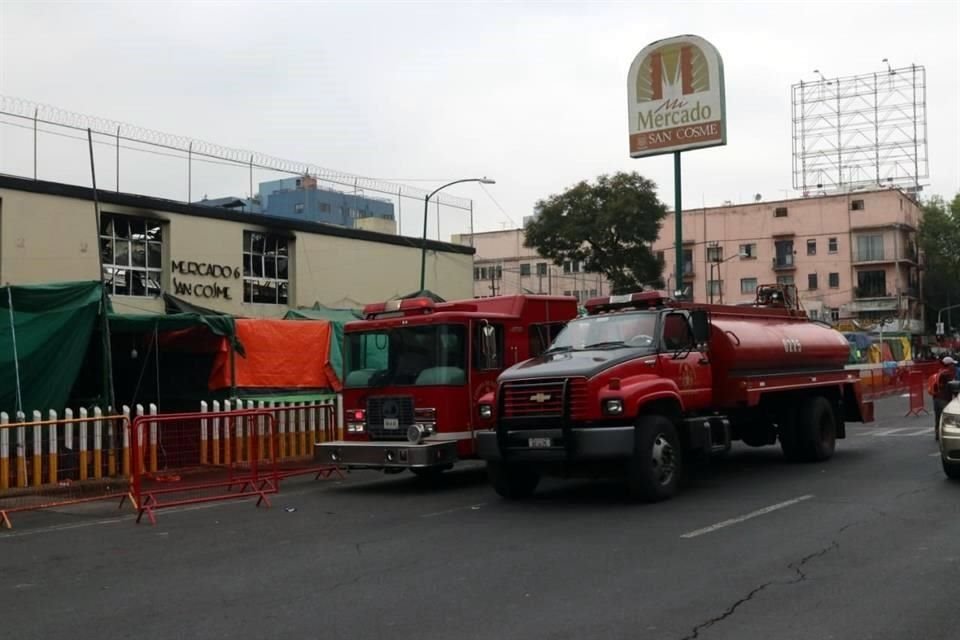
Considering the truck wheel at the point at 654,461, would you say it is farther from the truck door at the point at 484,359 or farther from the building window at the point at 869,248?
the building window at the point at 869,248

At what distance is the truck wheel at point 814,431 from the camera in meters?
15.1

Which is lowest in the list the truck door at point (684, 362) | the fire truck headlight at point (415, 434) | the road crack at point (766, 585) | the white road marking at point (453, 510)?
the white road marking at point (453, 510)

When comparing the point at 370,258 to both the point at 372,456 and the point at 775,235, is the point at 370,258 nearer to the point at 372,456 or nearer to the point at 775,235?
the point at 372,456

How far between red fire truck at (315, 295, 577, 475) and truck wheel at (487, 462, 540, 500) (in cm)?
98

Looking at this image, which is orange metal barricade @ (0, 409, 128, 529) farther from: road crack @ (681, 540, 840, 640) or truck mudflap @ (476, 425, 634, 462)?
road crack @ (681, 540, 840, 640)

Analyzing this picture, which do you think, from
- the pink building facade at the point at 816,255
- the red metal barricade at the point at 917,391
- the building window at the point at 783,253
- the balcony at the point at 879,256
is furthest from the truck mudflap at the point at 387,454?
the balcony at the point at 879,256

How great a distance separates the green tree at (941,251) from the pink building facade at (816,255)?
6.17 feet

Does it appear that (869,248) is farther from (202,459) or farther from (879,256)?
(202,459)

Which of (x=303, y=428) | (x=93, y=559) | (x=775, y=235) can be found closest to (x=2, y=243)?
(x=303, y=428)

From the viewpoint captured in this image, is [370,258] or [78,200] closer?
[78,200]

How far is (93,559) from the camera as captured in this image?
9.21m

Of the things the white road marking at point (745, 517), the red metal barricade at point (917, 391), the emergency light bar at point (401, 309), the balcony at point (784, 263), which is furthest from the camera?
the balcony at point (784, 263)

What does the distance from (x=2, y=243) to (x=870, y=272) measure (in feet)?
237

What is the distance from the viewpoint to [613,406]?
10961 mm
